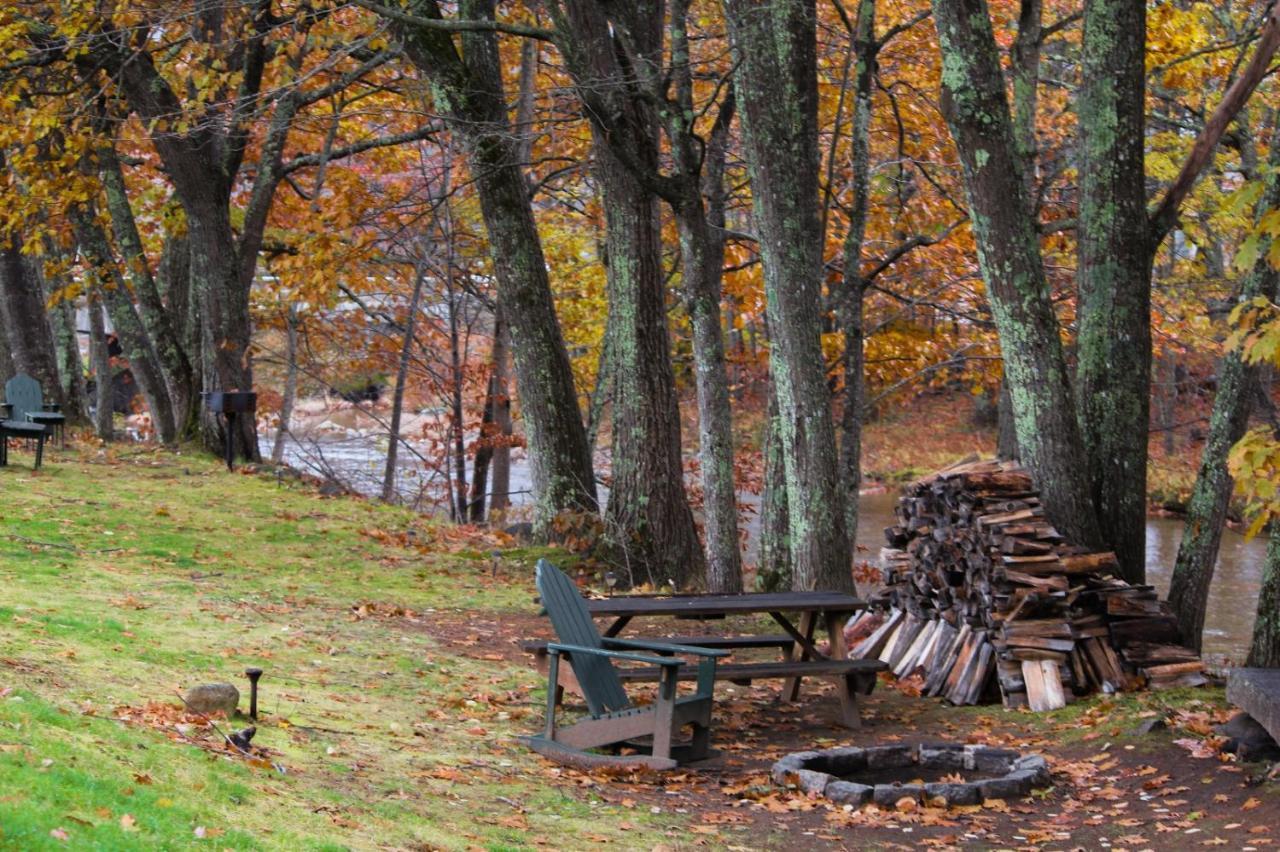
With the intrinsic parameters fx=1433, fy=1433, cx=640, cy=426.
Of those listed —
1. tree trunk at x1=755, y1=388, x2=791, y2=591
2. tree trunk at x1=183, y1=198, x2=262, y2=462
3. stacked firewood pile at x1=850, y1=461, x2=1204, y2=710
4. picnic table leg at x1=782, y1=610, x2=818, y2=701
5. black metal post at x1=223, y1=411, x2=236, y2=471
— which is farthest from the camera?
tree trunk at x1=183, y1=198, x2=262, y2=462

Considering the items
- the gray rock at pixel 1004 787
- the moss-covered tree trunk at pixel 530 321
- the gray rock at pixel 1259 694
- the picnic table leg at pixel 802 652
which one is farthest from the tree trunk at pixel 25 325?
the gray rock at pixel 1259 694

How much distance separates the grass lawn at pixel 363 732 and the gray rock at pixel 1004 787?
110 millimetres

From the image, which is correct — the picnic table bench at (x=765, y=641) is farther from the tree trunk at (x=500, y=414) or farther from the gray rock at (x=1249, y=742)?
the tree trunk at (x=500, y=414)

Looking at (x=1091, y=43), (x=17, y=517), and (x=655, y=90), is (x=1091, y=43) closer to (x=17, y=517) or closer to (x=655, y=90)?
(x=655, y=90)

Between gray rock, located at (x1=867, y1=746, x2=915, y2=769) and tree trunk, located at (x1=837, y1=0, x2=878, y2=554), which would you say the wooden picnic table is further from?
tree trunk, located at (x1=837, y1=0, x2=878, y2=554)

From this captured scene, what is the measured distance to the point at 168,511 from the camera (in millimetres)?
14008

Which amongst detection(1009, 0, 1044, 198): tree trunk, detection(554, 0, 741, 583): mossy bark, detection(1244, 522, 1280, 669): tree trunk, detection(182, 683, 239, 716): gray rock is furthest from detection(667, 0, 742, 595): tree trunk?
detection(182, 683, 239, 716): gray rock

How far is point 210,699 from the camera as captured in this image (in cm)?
643

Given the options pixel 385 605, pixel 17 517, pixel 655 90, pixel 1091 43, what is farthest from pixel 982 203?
pixel 17 517

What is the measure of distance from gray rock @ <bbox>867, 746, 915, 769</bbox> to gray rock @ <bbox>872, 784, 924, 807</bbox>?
2.13ft

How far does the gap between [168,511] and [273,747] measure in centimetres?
838

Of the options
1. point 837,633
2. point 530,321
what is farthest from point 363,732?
point 530,321

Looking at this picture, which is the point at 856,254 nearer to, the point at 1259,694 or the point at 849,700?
the point at 849,700

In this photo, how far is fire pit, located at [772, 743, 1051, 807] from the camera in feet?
22.6
